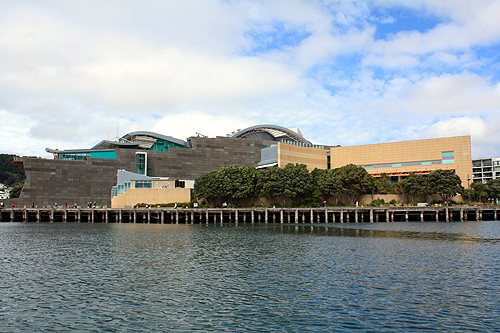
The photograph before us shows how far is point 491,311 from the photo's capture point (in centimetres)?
1883

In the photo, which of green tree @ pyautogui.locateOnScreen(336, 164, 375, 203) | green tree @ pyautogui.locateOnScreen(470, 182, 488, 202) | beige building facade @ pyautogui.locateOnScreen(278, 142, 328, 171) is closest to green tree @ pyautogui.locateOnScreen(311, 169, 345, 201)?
green tree @ pyautogui.locateOnScreen(336, 164, 375, 203)

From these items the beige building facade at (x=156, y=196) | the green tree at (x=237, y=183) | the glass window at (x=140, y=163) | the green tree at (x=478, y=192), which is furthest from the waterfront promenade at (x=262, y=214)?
the glass window at (x=140, y=163)

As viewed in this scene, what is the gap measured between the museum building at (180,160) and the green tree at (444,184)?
1465cm

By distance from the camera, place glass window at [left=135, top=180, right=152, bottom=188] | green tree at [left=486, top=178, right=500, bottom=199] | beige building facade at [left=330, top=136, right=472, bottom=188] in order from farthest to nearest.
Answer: beige building facade at [left=330, top=136, right=472, bottom=188]
green tree at [left=486, top=178, right=500, bottom=199]
glass window at [left=135, top=180, right=152, bottom=188]

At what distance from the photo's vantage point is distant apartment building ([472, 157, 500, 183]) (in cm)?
18200

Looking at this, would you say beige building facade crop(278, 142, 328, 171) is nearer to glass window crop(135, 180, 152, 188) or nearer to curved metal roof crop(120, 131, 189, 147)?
curved metal roof crop(120, 131, 189, 147)

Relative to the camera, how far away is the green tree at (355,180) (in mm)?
102812

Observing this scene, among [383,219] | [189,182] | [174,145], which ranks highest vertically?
[174,145]

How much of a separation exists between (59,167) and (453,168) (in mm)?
114139

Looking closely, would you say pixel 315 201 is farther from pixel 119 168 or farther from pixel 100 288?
pixel 100 288

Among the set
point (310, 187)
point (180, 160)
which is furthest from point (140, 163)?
point (310, 187)

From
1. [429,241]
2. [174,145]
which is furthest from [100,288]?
[174,145]

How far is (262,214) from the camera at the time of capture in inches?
3639

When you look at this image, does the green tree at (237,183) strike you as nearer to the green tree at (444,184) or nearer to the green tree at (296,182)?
the green tree at (296,182)
